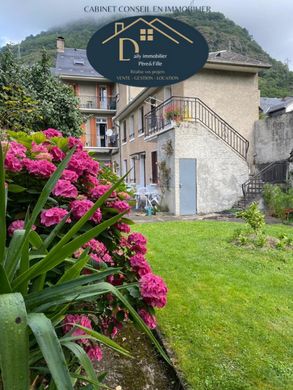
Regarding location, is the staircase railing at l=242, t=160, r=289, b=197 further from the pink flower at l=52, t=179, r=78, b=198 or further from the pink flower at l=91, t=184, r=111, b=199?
the pink flower at l=52, t=179, r=78, b=198

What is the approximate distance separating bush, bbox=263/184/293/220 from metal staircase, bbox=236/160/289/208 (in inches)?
22.0

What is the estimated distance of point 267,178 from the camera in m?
11.9

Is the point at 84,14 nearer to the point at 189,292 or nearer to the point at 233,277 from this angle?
the point at 189,292

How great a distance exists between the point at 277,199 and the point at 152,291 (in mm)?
9084

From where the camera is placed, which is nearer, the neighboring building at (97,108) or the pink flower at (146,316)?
the pink flower at (146,316)

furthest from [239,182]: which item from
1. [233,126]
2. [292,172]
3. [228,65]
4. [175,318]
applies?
[175,318]

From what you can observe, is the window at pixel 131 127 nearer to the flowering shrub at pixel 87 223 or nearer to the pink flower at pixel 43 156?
the flowering shrub at pixel 87 223

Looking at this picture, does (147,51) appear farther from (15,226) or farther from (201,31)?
(15,226)

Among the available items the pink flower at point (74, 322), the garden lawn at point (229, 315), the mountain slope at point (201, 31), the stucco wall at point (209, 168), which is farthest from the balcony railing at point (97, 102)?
the pink flower at point (74, 322)

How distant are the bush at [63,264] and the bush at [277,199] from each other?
27.5ft

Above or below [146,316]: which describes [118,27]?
above

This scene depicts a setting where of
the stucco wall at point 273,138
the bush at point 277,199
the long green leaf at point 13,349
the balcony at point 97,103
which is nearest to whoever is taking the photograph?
the long green leaf at point 13,349

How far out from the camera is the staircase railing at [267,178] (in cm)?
1131

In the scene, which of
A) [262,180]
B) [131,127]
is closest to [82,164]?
[262,180]
